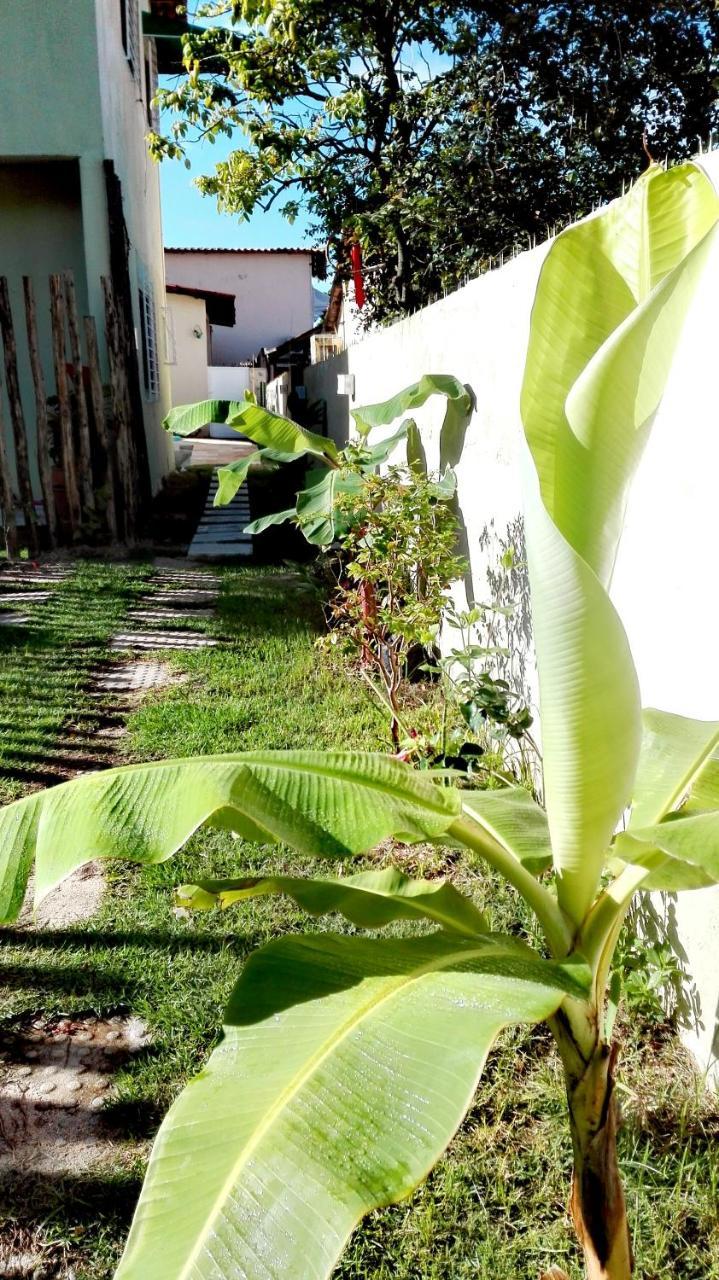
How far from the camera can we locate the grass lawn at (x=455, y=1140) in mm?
2033

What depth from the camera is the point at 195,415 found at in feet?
21.2

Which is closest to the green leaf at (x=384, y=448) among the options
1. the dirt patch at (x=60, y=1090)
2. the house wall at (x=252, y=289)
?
the dirt patch at (x=60, y=1090)

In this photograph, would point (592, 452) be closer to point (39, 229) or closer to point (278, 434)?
point (278, 434)

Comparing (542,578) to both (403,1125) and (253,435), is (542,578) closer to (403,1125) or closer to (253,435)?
(403,1125)

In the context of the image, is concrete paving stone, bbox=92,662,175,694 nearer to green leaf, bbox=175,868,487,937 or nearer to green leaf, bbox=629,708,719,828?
green leaf, bbox=175,868,487,937

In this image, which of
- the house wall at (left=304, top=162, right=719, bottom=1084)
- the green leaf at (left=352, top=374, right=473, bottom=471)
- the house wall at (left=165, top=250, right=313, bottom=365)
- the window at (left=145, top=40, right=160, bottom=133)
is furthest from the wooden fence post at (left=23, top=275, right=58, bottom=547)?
the house wall at (left=165, top=250, right=313, bottom=365)

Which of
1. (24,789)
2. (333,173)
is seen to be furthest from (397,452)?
(333,173)

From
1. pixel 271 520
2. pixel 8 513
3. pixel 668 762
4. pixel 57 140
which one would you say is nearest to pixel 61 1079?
pixel 668 762

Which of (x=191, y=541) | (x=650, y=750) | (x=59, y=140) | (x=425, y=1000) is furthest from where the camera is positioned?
(x=191, y=541)

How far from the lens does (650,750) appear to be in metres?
2.08

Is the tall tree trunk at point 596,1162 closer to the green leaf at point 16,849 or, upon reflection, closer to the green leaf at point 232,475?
the green leaf at point 16,849

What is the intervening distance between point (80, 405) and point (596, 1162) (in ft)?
29.1

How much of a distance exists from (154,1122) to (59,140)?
33.2 feet

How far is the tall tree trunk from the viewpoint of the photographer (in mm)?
1611
